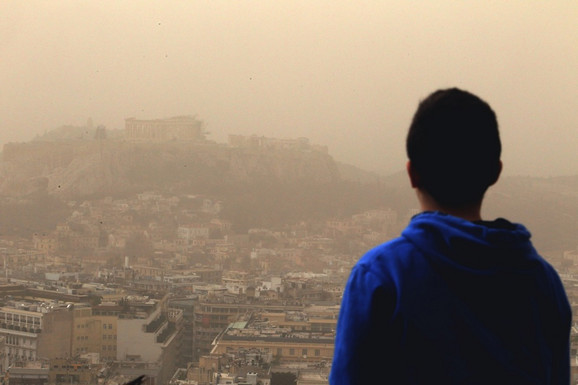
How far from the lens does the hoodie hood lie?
1.96ft

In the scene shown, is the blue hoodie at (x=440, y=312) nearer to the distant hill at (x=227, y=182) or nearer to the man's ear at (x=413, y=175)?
the man's ear at (x=413, y=175)

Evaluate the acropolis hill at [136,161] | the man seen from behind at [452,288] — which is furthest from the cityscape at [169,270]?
the man seen from behind at [452,288]

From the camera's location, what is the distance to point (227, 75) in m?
7.34

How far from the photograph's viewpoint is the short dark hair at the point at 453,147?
0.64 meters

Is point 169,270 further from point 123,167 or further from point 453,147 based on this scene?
point 453,147

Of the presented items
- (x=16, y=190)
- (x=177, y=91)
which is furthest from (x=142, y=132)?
(x=16, y=190)

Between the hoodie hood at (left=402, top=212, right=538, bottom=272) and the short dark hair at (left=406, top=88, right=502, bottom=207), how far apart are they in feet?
0.10

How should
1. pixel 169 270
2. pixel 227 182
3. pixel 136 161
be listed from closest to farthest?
pixel 169 270 < pixel 227 182 < pixel 136 161

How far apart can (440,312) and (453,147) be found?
0.45 feet

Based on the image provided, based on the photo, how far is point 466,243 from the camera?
1.97 ft

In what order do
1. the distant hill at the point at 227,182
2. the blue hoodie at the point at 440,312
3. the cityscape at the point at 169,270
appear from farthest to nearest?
the distant hill at the point at 227,182
the cityscape at the point at 169,270
the blue hoodie at the point at 440,312

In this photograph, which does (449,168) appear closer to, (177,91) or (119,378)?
(119,378)

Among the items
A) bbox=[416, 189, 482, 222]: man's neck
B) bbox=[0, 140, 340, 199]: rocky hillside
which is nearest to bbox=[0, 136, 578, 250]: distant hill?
bbox=[0, 140, 340, 199]: rocky hillside

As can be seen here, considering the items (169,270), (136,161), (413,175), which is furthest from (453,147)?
(136,161)
